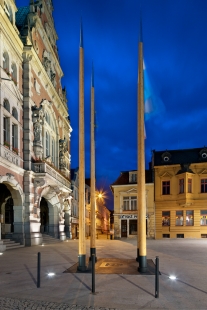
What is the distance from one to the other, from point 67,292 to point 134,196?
3225cm

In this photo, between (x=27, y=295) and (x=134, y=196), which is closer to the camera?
(x=27, y=295)

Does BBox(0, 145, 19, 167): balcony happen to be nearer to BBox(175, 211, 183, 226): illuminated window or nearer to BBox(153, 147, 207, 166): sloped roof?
BBox(153, 147, 207, 166): sloped roof

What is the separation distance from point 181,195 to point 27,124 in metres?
21.7

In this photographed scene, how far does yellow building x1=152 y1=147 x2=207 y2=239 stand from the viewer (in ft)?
120

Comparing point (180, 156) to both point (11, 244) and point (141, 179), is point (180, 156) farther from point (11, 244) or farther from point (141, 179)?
point (141, 179)

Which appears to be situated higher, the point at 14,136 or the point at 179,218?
the point at 14,136

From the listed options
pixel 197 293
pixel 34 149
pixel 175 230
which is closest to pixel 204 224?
pixel 175 230

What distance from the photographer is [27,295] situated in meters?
7.42

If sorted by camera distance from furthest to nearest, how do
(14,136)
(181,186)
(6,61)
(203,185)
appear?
(181,186) < (203,185) < (14,136) < (6,61)

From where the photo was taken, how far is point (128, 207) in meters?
39.3

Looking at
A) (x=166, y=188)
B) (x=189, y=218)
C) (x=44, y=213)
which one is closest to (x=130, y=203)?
(x=166, y=188)

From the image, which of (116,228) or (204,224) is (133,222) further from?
(204,224)

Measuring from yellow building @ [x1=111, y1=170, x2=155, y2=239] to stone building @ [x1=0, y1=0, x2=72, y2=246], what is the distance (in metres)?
9.57

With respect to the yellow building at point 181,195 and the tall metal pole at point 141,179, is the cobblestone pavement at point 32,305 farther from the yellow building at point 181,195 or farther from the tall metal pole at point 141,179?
the yellow building at point 181,195
